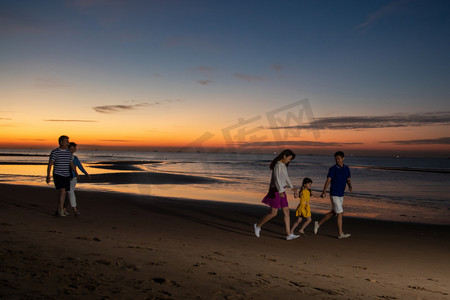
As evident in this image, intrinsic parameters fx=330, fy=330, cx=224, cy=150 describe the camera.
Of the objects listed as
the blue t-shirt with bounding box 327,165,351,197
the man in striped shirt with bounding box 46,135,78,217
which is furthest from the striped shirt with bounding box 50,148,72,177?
the blue t-shirt with bounding box 327,165,351,197

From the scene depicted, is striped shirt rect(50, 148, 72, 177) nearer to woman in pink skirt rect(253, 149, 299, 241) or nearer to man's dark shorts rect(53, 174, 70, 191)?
man's dark shorts rect(53, 174, 70, 191)

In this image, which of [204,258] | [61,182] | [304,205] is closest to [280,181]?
[304,205]

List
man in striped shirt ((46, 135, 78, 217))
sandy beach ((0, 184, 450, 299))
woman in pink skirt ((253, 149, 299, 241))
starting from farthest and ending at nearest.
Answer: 1. man in striped shirt ((46, 135, 78, 217))
2. woman in pink skirt ((253, 149, 299, 241))
3. sandy beach ((0, 184, 450, 299))

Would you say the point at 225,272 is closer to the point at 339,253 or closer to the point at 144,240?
the point at 144,240

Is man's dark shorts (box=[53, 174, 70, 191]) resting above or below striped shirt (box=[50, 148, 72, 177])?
below

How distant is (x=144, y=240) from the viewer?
654 centimetres

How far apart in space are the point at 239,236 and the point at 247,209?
14.5 ft

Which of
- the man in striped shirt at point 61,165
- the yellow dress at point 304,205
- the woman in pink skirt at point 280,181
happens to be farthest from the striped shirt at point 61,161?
the yellow dress at point 304,205

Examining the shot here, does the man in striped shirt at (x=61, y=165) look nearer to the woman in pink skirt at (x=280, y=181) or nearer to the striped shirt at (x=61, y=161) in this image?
the striped shirt at (x=61, y=161)

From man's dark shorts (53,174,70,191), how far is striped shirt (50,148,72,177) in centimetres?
8

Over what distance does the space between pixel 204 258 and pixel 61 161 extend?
5207 millimetres

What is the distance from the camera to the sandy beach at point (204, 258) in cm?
370

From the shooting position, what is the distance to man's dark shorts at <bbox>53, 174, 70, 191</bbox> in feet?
27.7

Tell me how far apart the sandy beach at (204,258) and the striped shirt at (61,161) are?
1.19m
